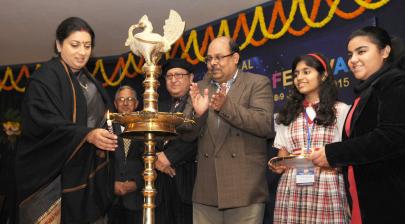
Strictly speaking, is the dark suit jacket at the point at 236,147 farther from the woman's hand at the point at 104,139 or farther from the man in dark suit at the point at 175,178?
the woman's hand at the point at 104,139

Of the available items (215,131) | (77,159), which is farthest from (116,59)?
(77,159)

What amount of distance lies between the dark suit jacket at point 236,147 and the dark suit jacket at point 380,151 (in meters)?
0.70

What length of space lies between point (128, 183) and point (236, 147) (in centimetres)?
117

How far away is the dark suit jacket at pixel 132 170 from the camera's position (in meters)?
3.86

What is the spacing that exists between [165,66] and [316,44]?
1.49 metres

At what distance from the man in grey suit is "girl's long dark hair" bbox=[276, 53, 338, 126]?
4.9 inches

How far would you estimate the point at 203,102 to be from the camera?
9.41 feet

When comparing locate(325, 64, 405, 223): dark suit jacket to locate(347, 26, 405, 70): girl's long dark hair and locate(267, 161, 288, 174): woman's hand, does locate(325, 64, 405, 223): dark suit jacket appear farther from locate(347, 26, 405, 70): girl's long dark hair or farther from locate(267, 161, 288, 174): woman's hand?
locate(267, 161, 288, 174): woman's hand

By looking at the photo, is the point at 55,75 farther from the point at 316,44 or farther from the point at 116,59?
the point at 116,59

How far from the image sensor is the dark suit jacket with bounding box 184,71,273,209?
291cm

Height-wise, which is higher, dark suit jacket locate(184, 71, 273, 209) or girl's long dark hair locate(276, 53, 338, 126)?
girl's long dark hair locate(276, 53, 338, 126)

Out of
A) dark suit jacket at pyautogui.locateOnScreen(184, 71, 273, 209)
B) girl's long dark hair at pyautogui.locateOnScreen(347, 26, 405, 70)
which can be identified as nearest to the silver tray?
dark suit jacket at pyautogui.locateOnScreen(184, 71, 273, 209)

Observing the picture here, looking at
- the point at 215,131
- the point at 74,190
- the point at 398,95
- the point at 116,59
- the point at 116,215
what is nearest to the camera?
the point at 398,95

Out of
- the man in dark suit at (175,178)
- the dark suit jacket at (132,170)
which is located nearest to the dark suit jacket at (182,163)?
the man in dark suit at (175,178)
